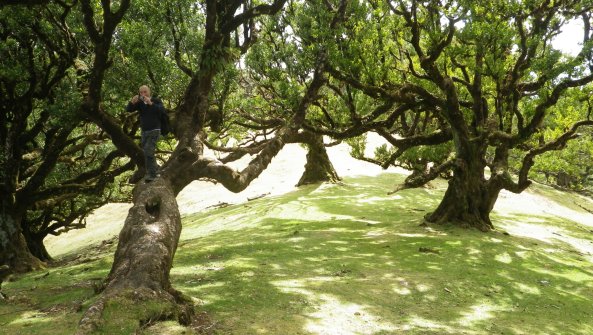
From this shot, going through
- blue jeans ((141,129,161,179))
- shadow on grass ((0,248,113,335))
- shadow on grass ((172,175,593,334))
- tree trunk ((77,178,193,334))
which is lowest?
shadow on grass ((172,175,593,334))

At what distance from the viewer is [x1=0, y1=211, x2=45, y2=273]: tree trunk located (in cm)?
1508

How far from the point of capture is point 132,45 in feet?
41.9

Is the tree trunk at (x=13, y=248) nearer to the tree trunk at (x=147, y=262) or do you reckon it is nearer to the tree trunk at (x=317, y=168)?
the tree trunk at (x=147, y=262)

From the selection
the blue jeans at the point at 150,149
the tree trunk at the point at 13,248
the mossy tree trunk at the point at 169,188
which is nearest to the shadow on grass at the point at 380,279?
the mossy tree trunk at the point at 169,188

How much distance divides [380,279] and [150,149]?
625 centimetres

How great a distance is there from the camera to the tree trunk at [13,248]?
49.5 feet

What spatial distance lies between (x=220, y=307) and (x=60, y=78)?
10717 mm

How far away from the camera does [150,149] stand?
10.7 meters

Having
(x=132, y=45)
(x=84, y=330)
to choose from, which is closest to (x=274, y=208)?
(x=132, y=45)

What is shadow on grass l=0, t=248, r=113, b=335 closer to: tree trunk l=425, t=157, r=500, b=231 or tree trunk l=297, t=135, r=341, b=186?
tree trunk l=425, t=157, r=500, b=231

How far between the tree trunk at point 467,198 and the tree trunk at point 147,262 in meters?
10.2

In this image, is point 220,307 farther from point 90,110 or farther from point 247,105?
point 247,105

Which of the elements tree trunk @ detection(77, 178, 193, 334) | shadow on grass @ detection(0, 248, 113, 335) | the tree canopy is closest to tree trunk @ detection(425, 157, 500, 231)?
the tree canopy

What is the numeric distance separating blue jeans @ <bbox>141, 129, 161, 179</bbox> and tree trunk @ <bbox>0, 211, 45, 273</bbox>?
794 centimetres
